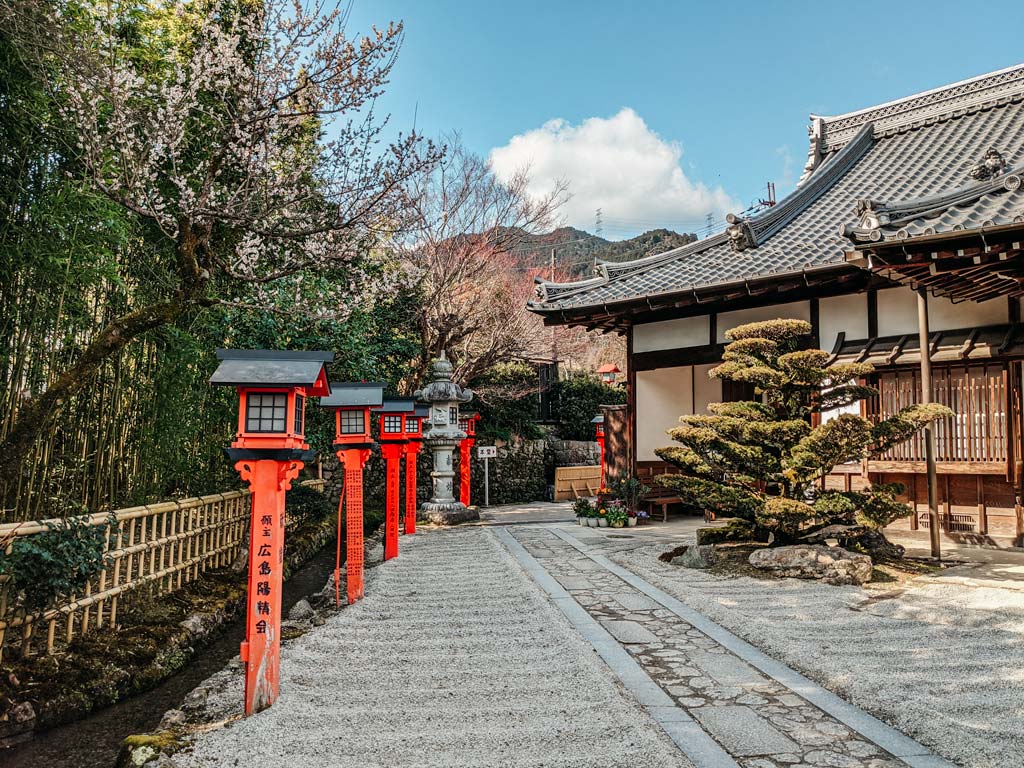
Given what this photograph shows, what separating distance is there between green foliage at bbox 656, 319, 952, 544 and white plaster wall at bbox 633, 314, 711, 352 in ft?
10.4

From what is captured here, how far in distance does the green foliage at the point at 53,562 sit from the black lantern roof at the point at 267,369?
1.55 meters

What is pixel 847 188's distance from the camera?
11609 millimetres

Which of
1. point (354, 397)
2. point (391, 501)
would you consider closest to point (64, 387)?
point (354, 397)

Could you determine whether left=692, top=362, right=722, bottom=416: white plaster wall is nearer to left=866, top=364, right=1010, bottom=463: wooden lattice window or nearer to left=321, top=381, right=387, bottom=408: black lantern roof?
left=866, top=364, right=1010, bottom=463: wooden lattice window

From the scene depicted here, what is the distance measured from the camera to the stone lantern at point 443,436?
492 inches

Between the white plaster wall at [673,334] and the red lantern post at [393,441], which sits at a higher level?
the white plaster wall at [673,334]

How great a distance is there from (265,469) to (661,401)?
29.3 ft

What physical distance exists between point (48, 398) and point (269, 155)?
10.1ft

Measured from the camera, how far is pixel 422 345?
52.9 feet

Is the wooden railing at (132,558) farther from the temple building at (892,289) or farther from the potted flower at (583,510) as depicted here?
the temple building at (892,289)

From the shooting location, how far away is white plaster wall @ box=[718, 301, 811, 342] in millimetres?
9762

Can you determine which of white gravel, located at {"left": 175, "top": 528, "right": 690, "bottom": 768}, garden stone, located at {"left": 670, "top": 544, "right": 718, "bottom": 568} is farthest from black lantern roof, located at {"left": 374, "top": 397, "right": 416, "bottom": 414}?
garden stone, located at {"left": 670, "top": 544, "right": 718, "bottom": 568}

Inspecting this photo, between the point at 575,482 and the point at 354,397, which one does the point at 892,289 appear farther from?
the point at 575,482

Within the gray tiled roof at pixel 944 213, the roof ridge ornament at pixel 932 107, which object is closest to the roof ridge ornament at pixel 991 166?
the gray tiled roof at pixel 944 213
